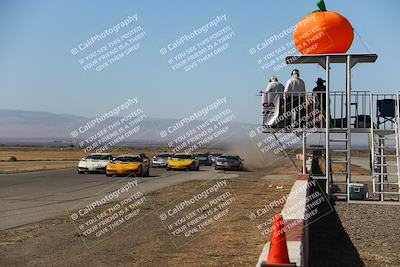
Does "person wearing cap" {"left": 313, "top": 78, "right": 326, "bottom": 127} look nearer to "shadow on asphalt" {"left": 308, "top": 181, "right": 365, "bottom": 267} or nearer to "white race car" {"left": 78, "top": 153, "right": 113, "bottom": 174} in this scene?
"shadow on asphalt" {"left": 308, "top": 181, "right": 365, "bottom": 267}

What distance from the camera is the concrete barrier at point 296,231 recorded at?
474cm

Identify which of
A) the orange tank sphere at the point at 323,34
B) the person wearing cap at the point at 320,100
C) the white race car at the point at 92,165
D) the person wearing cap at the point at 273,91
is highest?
the orange tank sphere at the point at 323,34

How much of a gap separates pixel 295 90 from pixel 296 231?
32.9ft

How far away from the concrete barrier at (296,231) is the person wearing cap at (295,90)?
5.70 m

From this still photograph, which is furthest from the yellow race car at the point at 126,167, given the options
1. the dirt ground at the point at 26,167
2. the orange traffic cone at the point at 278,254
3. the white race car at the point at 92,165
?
the orange traffic cone at the point at 278,254

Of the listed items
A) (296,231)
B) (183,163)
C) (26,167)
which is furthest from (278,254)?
(26,167)

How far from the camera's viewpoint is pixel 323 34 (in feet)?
46.8

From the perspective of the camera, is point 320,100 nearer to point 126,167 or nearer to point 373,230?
point 373,230

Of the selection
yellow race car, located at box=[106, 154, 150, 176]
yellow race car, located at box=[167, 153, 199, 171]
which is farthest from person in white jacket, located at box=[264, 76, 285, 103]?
yellow race car, located at box=[167, 153, 199, 171]

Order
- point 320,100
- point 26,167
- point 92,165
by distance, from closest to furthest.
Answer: point 320,100 → point 92,165 → point 26,167

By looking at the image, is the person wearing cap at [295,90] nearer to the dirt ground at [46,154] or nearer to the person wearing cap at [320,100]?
the person wearing cap at [320,100]

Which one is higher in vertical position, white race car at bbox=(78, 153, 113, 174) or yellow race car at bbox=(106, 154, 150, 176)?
white race car at bbox=(78, 153, 113, 174)

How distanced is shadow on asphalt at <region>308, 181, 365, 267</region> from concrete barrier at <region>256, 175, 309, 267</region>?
0.93 m

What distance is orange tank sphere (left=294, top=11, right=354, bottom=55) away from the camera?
14031 mm
